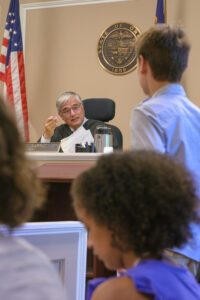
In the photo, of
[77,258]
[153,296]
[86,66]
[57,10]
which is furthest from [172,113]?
[57,10]

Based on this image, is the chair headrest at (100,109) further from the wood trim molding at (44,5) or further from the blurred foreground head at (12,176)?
the blurred foreground head at (12,176)

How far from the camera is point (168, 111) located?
1.14 meters

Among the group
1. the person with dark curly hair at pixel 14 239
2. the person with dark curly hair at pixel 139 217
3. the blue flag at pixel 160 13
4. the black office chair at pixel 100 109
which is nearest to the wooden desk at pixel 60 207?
the person with dark curly hair at pixel 139 217

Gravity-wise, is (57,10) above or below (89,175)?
above

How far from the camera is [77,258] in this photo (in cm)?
151

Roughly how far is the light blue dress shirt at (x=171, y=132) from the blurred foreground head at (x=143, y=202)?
32cm

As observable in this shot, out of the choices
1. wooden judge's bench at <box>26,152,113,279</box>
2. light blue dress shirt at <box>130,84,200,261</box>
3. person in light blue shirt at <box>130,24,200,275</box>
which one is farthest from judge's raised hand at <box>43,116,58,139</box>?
light blue dress shirt at <box>130,84,200,261</box>

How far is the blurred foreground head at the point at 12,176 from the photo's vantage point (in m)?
0.50

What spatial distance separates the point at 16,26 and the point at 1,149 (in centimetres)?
459

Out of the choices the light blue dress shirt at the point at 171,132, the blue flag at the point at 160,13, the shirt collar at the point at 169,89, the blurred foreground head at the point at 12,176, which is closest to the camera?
the blurred foreground head at the point at 12,176

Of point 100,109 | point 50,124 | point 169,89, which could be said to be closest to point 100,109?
point 100,109

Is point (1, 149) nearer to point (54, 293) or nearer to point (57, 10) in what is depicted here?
point (54, 293)

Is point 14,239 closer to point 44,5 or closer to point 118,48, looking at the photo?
point 118,48

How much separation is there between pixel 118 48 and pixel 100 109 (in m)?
1.39
